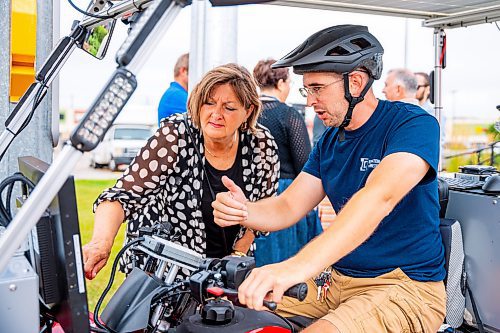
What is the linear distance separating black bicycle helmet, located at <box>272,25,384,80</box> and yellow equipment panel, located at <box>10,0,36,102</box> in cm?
170

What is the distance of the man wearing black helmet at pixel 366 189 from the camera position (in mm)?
2396

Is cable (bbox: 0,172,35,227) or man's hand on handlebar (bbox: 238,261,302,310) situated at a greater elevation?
cable (bbox: 0,172,35,227)

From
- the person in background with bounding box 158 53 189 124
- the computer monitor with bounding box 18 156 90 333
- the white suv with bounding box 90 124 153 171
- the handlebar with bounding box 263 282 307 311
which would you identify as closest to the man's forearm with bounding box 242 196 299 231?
the handlebar with bounding box 263 282 307 311

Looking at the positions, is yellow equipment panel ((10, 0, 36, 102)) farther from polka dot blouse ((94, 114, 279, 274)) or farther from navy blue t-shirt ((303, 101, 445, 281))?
navy blue t-shirt ((303, 101, 445, 281))

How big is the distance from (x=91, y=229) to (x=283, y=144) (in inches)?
158

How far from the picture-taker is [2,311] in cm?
150

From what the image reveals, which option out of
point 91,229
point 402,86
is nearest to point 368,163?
point 402,86

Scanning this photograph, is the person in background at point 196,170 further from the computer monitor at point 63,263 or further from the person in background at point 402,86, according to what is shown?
the person in background at point 402,86

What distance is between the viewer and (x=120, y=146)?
811 inches

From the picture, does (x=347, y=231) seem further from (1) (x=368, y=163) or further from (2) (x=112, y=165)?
(2) (x=112, y=165)

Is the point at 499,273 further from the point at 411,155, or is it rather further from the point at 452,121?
the point at 452,121

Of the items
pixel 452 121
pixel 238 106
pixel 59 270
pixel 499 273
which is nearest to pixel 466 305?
pixel 499 273

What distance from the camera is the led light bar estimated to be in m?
1.33

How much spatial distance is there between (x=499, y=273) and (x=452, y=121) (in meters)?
15.0
